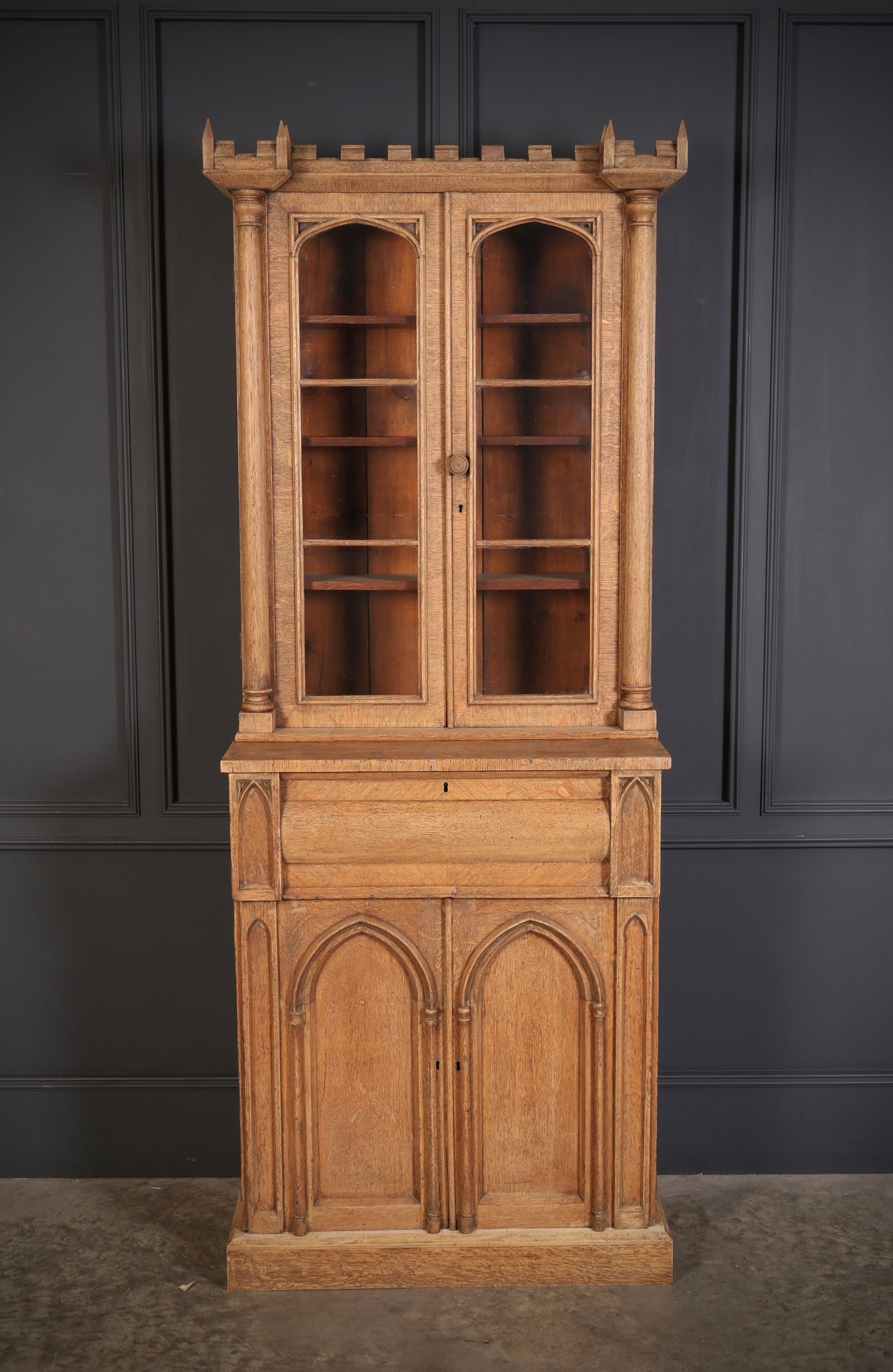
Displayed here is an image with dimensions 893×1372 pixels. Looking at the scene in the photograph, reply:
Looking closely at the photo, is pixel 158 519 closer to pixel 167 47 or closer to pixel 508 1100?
pixel 167 47

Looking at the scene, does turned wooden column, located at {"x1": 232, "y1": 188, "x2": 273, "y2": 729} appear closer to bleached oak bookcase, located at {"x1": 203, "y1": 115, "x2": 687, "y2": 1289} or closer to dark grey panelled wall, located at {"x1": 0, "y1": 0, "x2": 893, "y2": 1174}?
bleached oak bookcase, located at {"x1": 203, "y1": 115, "x2": 687, "y2": 1289}

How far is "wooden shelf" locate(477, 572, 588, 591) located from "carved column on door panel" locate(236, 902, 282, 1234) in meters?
0.85

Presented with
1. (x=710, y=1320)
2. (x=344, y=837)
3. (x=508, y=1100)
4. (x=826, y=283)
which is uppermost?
(x=826, y=283)

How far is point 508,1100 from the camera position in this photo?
Result: 8.73 feet

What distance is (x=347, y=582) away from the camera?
261 centimetres

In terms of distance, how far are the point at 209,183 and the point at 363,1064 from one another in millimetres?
2134

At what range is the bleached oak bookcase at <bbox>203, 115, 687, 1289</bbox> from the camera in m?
2.52

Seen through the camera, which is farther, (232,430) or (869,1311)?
(232,430)

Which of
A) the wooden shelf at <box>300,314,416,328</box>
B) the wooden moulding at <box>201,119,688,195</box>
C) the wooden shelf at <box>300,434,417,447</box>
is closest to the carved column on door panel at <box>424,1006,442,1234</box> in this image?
the wooden shelf at <box>300,434,417,447</box>

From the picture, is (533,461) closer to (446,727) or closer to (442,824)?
(446,727)

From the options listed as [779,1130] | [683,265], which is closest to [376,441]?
[683,265]

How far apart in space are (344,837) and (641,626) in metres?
0.79

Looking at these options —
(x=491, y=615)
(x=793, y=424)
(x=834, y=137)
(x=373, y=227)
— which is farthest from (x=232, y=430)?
(x=834, y=137)

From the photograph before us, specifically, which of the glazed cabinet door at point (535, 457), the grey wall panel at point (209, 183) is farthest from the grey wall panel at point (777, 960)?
the grey wall panel at point (209, 183)
